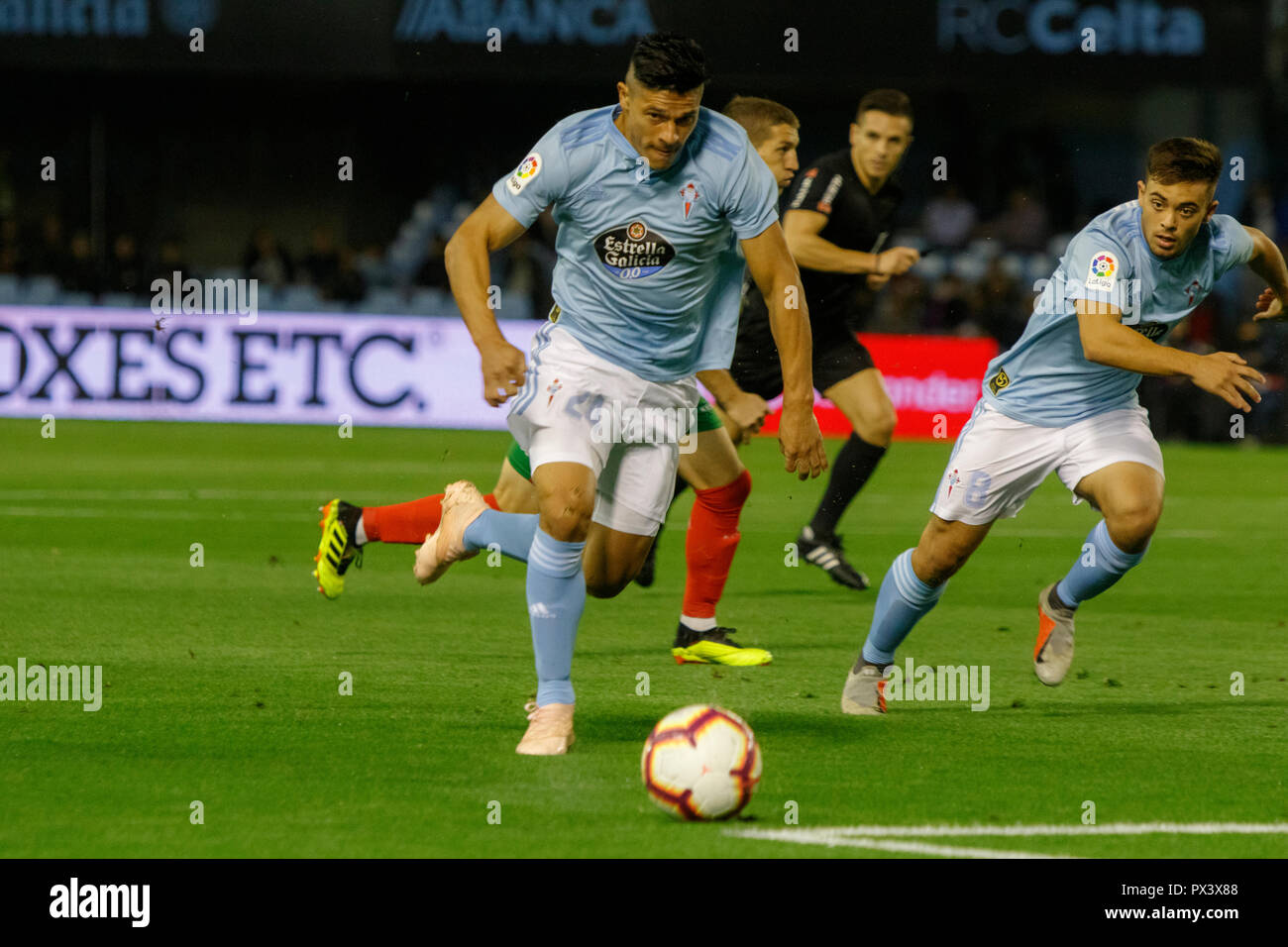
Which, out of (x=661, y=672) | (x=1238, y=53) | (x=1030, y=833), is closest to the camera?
(x=1030, y=833)

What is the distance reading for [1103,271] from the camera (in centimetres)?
645

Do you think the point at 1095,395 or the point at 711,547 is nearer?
the point at 1095,395

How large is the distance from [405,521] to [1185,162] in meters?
3.20

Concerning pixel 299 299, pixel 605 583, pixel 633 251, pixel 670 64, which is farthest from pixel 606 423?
pixel 299 299

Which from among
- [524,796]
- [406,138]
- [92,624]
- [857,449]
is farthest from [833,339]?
[406,138]

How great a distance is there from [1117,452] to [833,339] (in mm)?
3647

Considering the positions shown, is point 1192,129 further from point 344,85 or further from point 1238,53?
point 344,85

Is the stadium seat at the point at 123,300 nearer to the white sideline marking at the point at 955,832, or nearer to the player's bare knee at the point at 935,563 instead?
the player's bare knee at the point at 935,563

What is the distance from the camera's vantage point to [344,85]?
26.8m

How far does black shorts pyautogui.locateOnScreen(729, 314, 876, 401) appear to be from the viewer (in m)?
9.87

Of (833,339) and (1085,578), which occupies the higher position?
(833,339)

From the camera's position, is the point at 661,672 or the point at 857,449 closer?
the point at 661,672

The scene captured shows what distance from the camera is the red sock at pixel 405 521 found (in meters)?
7.85

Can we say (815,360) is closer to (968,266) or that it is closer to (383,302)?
(383,302)
